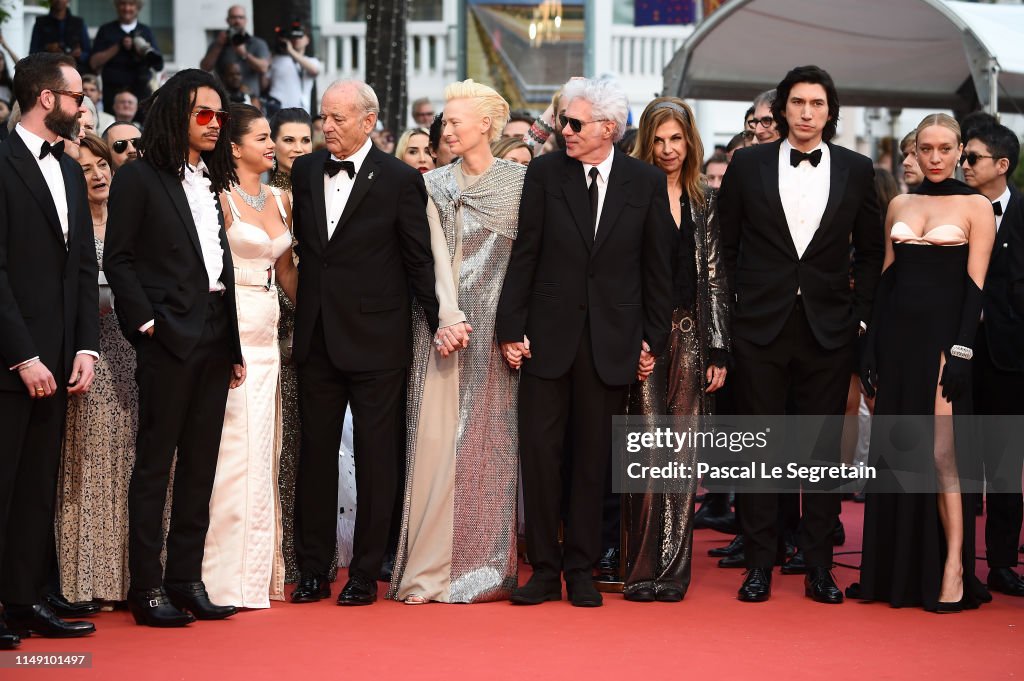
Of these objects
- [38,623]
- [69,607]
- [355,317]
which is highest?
[355,317]

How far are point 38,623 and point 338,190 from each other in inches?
81.2

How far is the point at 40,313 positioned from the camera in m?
5.34

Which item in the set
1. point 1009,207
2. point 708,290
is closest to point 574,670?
point 708,290

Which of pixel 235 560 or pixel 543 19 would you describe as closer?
pixel 235 560

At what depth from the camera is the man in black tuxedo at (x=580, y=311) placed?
243 inches

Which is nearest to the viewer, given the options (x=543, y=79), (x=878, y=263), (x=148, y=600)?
(x=148, y=600)

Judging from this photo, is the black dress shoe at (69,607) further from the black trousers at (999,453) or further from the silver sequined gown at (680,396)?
the black trousers at (999,453)

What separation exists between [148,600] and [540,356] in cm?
181

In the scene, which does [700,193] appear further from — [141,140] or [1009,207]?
[141,140]

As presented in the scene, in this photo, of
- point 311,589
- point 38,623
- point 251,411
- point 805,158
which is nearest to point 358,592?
point 311,589

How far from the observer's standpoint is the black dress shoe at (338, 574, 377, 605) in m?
6.11

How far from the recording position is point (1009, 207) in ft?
22.4

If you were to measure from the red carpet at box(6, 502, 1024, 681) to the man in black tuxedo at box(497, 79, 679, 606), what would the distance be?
34 cm

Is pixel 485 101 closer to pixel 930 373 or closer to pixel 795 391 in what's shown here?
pixel 795 391
